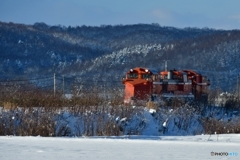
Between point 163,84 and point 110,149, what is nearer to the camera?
point 110,149

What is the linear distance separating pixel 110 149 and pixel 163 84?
1863cm

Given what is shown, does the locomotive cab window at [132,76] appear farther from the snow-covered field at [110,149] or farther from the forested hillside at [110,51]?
the forested hillside at [110,51]

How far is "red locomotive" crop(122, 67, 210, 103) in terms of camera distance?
1185 inches

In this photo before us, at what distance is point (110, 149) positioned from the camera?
1316 centimetres

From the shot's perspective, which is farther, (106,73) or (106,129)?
(106,73)

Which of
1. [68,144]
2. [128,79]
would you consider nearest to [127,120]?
[68,144]

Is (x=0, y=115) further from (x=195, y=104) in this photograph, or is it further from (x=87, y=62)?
(x=87, y=62)

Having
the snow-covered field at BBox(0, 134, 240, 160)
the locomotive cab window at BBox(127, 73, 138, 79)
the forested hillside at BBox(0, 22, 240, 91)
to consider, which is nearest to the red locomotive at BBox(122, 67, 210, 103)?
the locomotive cab window at BBox(127, 73, 138, 79)

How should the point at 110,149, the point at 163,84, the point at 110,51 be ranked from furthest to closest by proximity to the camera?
the point at 110,51 → the point at 163,84 → the point at 110,149

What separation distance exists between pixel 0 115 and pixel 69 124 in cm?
216

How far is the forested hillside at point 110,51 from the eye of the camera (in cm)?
8119

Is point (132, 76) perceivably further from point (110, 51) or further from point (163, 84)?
point (110, 51)

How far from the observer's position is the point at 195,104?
27.8 meters

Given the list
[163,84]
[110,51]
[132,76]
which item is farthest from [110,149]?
[110,51]
